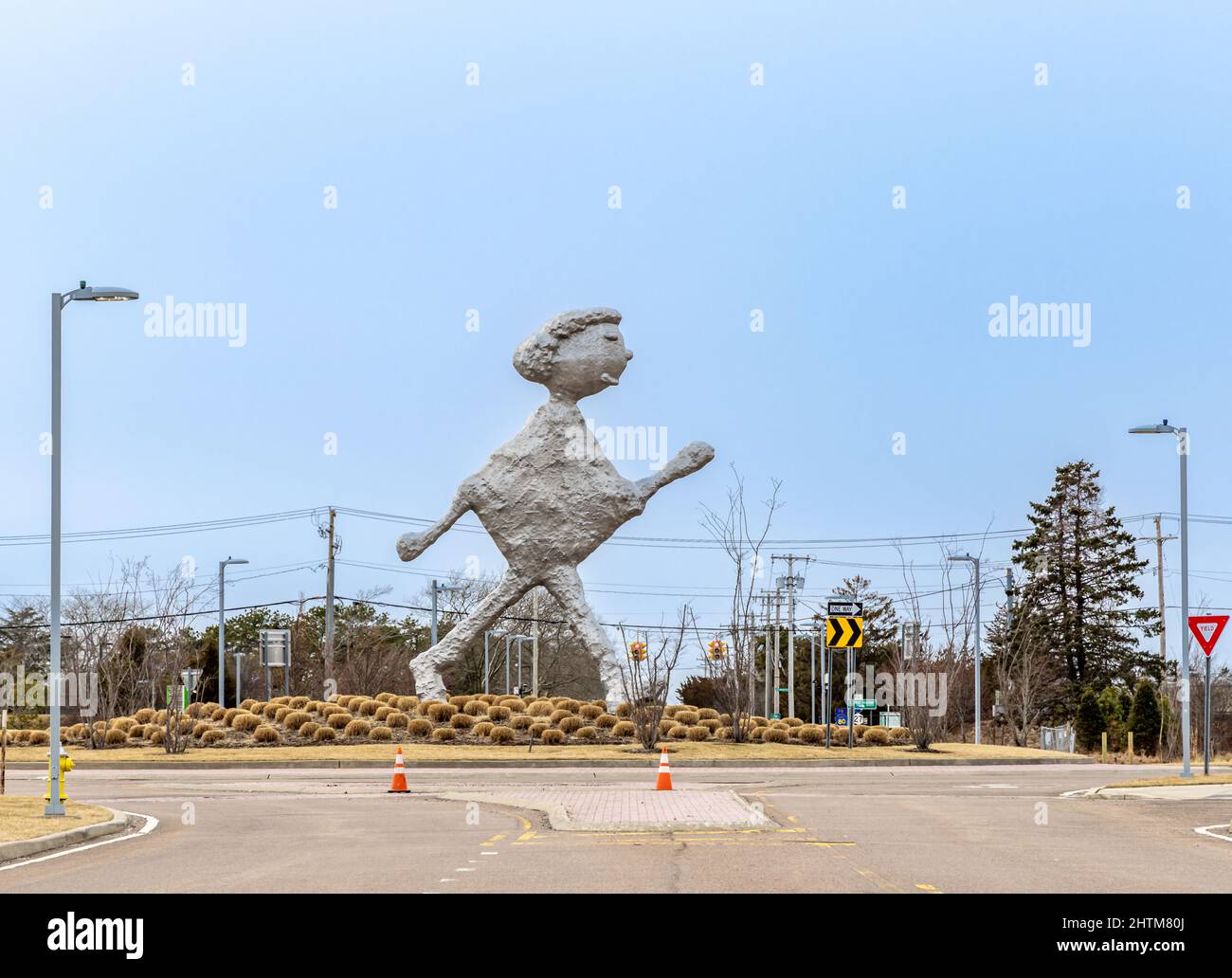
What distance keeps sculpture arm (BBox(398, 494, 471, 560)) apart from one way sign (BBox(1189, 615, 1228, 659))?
61.7 ft

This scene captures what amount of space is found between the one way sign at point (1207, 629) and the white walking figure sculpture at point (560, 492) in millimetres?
15164

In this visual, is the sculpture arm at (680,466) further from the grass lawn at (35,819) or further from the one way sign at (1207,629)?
the grass lawn at (35,819)

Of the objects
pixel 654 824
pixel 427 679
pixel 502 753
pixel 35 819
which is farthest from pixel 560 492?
pixel 654 824

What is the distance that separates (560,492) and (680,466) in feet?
9.77

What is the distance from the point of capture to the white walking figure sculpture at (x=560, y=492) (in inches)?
1594

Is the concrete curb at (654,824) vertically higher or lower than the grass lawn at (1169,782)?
higher

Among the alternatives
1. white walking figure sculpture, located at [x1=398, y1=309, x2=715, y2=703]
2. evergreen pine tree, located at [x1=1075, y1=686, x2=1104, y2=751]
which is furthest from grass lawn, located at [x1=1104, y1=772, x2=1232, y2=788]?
evergreen pine tree, located at [x1=1075, y1=686, x2=1104, y2=751]

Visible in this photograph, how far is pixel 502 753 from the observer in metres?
36.3

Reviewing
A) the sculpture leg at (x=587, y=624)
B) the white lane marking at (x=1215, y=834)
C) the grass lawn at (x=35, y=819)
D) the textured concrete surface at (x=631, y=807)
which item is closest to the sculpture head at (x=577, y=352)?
the sculpture leg at (x=587, y=624)

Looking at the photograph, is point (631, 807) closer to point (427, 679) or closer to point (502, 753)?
point (502, 753)

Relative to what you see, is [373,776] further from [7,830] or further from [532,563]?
[7,830]

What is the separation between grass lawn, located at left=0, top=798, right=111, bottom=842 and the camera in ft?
57.7
